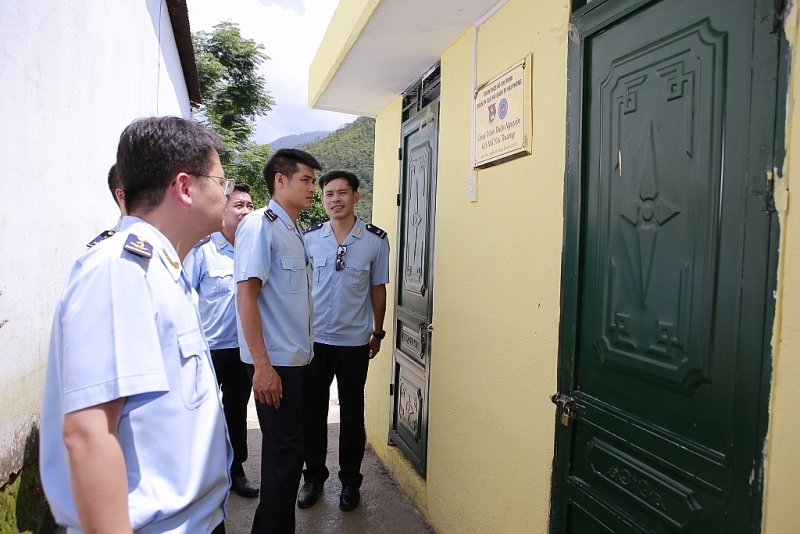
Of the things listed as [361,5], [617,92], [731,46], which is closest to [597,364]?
[617,92]

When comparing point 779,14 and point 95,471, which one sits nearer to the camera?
point 95,471

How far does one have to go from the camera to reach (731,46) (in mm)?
1297

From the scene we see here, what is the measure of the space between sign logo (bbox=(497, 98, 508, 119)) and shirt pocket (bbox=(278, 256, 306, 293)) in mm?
1223

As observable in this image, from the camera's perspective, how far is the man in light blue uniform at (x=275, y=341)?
2.46m

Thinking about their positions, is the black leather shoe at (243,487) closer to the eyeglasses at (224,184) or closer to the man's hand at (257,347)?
the man's hand at (257,347)

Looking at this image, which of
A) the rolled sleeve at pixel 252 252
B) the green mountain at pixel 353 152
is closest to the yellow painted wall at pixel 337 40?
the rolled sleeve at pixel 252 252

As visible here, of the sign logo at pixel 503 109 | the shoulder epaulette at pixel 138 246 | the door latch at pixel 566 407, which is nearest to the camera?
the shoulder epaulette at pixel 138 246

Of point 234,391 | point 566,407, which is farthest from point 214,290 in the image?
point 566,407

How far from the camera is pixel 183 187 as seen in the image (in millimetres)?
1269

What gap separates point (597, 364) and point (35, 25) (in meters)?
2.76

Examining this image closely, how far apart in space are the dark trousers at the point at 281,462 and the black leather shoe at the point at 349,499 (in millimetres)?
750

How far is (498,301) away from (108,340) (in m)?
1.71

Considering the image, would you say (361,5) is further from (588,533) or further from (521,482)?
(588,533)

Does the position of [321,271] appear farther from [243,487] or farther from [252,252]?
[243,487]
